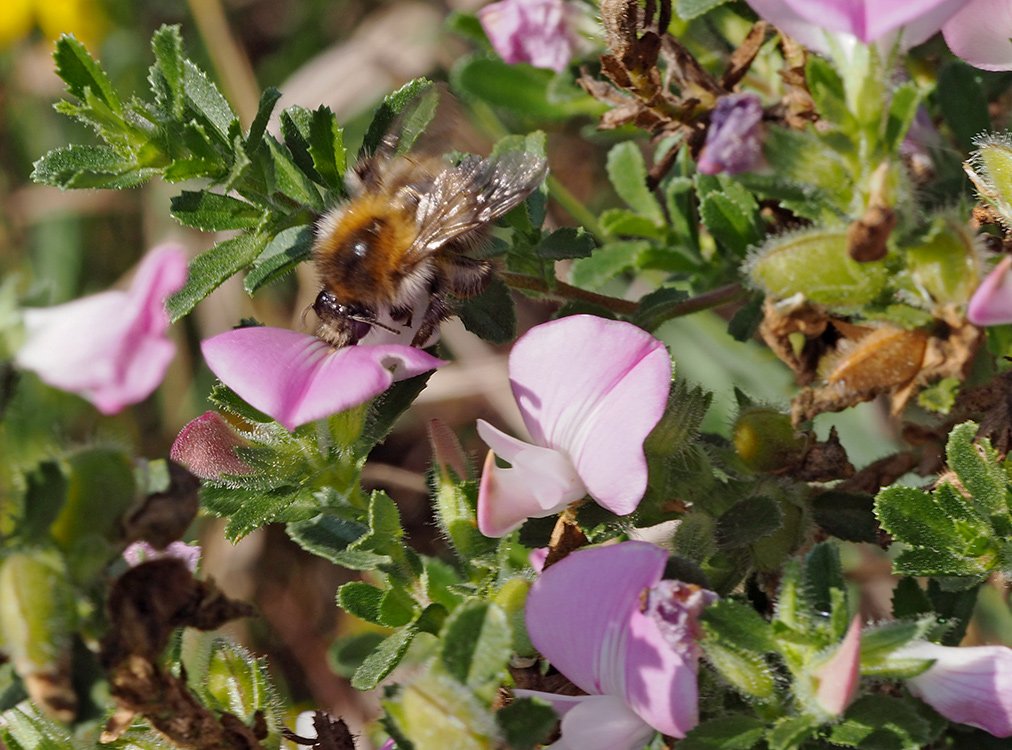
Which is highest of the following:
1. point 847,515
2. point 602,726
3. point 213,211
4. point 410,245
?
point 213,211

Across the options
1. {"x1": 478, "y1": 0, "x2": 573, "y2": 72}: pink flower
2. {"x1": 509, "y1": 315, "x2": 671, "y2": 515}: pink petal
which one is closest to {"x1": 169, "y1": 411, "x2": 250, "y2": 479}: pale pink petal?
{"x1": 509, "y1": 315, "x2": 671, "y2": 515}: pink petal

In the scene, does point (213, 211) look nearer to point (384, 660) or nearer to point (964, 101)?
point (384, 660)

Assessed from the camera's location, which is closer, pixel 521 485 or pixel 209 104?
pixel 521 485

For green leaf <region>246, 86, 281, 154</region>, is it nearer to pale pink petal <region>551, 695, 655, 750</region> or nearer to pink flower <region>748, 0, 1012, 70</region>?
pink flower <region>748, 0, 1012, 70</region>

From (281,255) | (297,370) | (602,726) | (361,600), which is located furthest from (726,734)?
(281,255)

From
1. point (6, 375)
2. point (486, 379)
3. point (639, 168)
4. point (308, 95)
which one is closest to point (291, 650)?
point (486, 379)

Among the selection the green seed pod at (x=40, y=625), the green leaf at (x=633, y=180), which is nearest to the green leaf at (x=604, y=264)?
the green leaf at (x=633, y=180)
